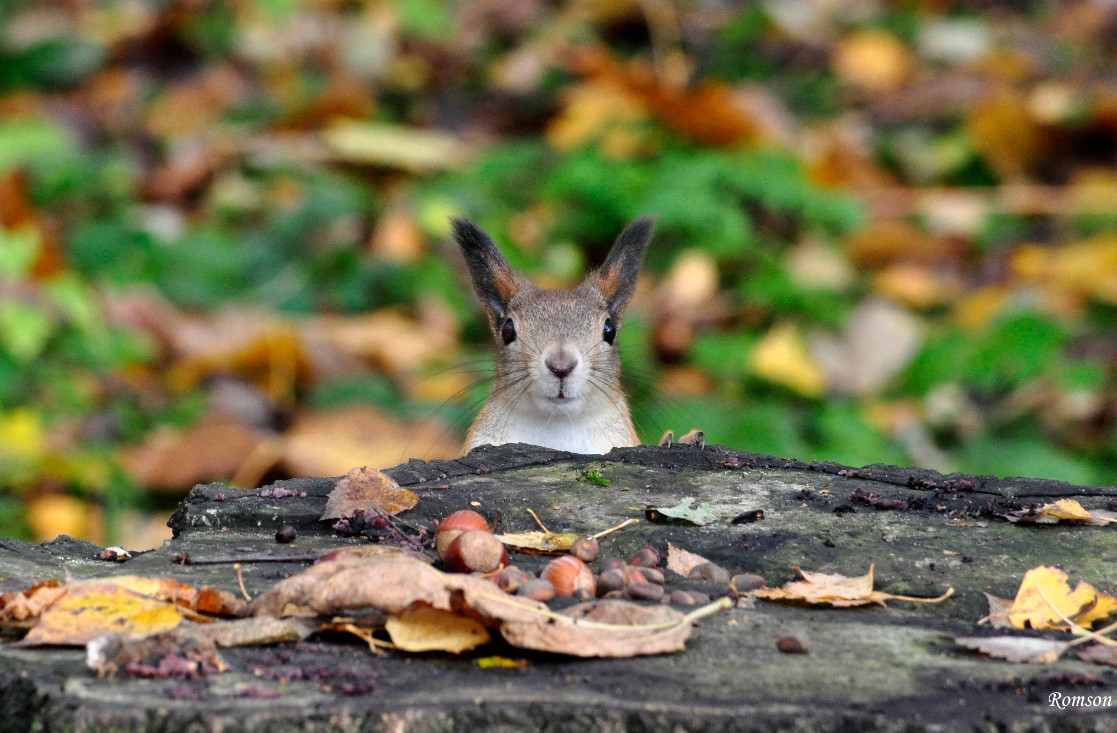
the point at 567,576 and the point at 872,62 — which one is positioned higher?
the point at 872,62

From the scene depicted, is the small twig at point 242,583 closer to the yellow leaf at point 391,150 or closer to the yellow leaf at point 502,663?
the yellow leaf at point 502,663

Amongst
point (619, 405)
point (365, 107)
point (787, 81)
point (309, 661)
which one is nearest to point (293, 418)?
point (619, 405)

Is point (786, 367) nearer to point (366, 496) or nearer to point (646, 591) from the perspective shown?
point (366, 496)

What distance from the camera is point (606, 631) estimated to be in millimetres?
1938

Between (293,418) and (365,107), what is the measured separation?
3.50m

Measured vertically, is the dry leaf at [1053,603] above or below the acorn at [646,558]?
below

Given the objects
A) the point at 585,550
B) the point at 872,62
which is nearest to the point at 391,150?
the point at 872,62

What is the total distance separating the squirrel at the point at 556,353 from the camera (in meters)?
4.16

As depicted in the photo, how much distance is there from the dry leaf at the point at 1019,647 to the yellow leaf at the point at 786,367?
384cm

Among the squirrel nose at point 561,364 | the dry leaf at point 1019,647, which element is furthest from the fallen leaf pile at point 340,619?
the squirrel nose at point 561,364

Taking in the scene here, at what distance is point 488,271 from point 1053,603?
276 centimetres

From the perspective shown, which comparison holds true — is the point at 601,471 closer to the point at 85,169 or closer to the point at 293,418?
the point at 293,418

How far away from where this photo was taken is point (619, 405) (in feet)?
14.5

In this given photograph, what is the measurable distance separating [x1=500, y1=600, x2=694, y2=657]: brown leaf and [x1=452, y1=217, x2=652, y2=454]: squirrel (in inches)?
80.7
